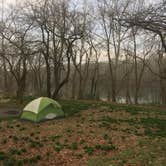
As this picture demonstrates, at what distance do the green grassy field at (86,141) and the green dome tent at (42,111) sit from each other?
41 cm

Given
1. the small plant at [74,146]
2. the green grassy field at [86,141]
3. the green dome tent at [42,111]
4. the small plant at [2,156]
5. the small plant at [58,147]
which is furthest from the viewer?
the green dome tent at [42,111]

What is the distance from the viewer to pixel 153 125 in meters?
10.1

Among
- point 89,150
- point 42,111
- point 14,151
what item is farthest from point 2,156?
point 42,111

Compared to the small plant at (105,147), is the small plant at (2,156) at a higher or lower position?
lower

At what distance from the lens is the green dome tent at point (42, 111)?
10.8m

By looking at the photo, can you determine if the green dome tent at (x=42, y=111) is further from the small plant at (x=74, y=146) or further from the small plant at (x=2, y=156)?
the small plant at (x=2, y=156)

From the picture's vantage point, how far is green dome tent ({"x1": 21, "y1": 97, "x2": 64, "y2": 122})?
35.6ft

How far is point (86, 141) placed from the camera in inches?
306

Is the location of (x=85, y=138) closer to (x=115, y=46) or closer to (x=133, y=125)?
(x=133, y=125)

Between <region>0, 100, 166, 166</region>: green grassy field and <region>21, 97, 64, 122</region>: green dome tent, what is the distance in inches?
16.1

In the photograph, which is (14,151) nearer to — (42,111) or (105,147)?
(105,147)

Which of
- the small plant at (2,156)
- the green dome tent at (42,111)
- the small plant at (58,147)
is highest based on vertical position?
A: the green dome tent at (42,111)

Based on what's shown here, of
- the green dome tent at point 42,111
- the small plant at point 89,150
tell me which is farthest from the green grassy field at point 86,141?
the green dome tent at point 42,111

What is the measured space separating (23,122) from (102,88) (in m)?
29.7
